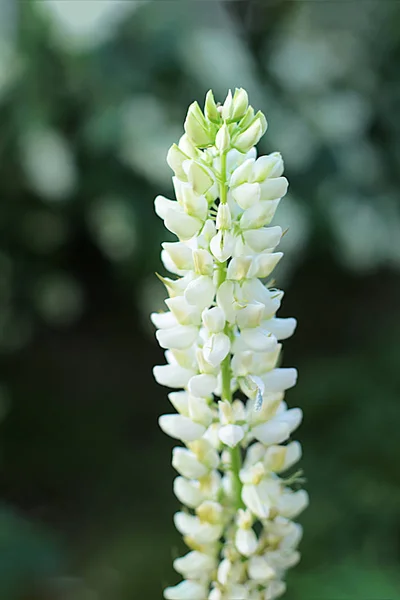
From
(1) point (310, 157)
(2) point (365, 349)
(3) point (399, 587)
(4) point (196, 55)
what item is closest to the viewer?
(3) point (399, 587)

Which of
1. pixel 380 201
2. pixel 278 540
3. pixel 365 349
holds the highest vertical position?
pixel 380 201

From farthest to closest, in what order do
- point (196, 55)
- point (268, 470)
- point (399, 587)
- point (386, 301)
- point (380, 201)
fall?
point (386, 301), point (380, 201), point (196, 55), point (399, 587), point (268, 470)

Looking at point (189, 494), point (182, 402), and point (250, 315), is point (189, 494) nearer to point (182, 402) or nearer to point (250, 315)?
point (182, 402)

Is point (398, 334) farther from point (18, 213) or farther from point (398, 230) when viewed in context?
point (18, 213)

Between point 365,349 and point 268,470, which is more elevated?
point 365,349

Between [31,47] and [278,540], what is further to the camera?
[31,47]

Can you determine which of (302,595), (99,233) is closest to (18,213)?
(99,233)

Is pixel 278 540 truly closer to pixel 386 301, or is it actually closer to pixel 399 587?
pixel 399 587

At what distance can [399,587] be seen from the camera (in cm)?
142

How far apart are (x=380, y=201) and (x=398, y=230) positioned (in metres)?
0.14

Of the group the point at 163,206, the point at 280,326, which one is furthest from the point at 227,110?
the point at 280,326

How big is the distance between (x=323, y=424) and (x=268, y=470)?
1.74 meters

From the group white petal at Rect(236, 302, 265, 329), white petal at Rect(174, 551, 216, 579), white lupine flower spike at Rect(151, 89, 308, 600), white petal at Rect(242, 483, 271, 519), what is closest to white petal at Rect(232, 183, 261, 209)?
white lupine flower spike at Rect(151, 89, 308, 600)

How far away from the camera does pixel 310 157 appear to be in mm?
2533
